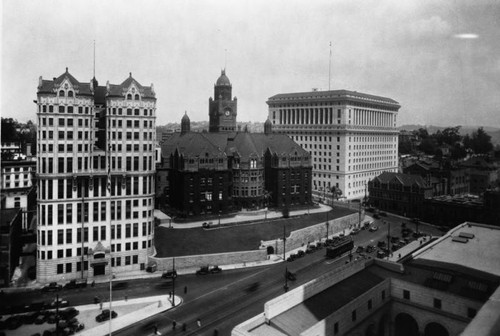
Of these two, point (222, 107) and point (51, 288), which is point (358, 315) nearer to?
point (51, 288)

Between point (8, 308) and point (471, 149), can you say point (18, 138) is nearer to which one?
point (8, 308)

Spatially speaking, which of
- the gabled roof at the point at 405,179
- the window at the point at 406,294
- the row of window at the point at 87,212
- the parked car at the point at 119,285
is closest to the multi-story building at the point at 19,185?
the row of window at the point at 87,212

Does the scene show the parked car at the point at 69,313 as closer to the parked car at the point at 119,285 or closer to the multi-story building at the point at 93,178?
the parked car at the point at 119,285

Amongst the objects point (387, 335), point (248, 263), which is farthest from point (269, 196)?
point (387, 335)

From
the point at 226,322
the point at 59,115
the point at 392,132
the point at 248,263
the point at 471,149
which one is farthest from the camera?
the point at 471,149

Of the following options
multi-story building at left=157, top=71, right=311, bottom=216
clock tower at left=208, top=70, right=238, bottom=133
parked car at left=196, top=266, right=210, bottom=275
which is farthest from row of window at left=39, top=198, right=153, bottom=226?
clock tower at left=208, top=70, right=238, bottom=133

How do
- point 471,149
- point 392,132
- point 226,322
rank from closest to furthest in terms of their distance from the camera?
1. point 226,322
2. point 392,132
3. point 471,149

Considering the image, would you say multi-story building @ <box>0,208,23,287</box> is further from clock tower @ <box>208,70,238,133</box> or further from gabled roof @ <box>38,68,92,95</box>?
clock tower @ <box>208,70,238,133</box>
